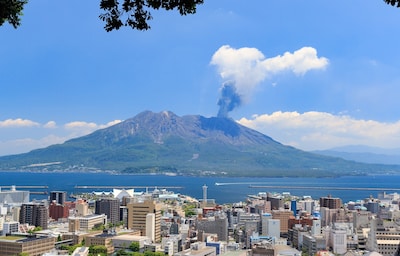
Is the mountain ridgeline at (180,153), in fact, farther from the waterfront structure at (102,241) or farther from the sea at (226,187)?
the waterfront structure at (102,241)

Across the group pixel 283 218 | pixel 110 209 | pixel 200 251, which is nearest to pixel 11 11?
pixel 200 251

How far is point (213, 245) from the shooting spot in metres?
13.9

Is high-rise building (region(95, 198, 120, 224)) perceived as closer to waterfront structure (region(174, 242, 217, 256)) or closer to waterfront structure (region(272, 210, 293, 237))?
waterfront structure (region(272, 210, 293, 237))

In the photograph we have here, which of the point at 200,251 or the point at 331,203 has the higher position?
the point at 331,203

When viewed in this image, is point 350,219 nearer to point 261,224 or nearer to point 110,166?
point 261,224

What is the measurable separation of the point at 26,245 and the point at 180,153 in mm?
68387

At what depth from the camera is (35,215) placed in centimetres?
1914

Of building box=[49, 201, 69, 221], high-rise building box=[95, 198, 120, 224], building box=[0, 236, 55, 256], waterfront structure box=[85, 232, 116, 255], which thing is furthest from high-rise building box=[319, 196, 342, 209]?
building box=[0, 236, 55, 256]

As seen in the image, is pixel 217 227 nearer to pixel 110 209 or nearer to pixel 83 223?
pixel 83 223

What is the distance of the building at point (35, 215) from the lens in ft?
62.3

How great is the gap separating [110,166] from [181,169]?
10624 mm

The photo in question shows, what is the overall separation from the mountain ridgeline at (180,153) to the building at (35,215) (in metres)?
44.9

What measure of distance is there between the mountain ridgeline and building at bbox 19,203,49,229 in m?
44.9

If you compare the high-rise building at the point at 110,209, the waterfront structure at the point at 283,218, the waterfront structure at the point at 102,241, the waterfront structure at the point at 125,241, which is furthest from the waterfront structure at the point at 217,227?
the high-rise building at the point at 110,209
